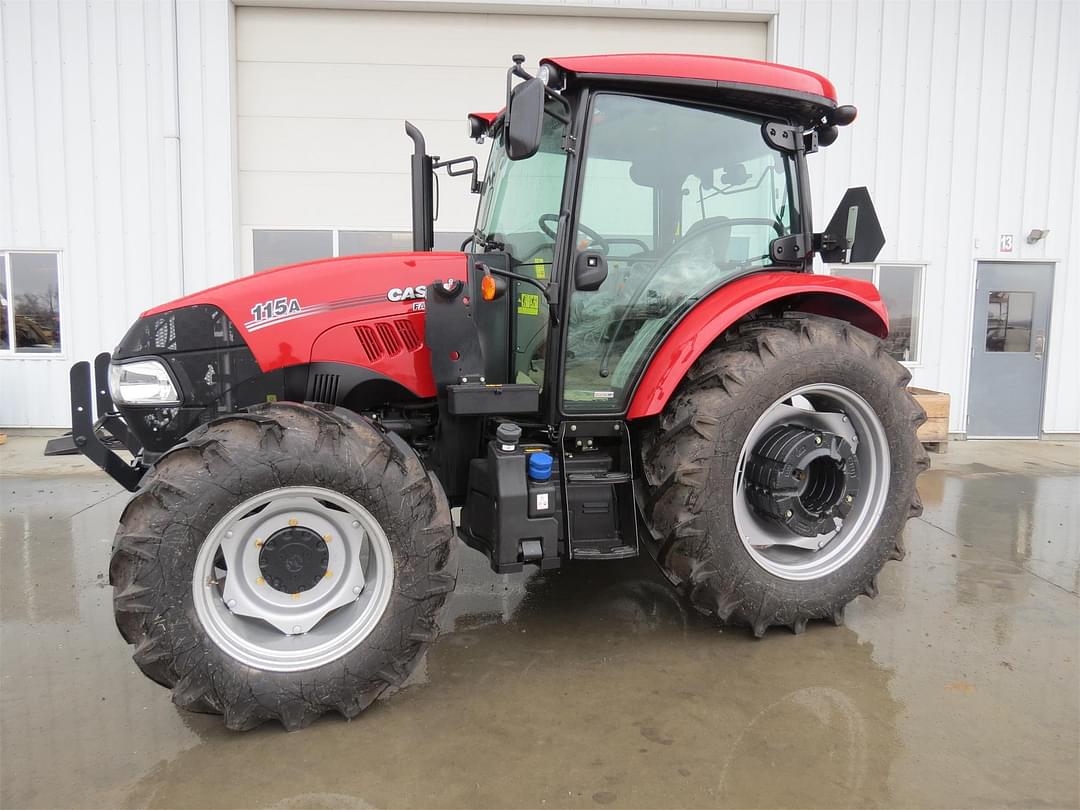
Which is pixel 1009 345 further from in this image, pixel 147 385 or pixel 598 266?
pixel 147 385

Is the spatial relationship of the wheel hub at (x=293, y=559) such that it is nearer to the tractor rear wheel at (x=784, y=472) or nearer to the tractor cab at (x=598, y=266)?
the tractor cab at (x=598, y=266)

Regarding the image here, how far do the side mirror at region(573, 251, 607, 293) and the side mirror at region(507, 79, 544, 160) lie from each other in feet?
1.72

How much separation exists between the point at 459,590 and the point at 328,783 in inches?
58.0

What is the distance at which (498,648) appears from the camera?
9.29ft

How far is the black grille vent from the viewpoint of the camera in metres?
2.73

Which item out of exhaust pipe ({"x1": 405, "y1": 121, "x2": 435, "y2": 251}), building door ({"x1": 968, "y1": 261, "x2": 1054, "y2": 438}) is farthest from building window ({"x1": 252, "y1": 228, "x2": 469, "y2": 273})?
building door ({"x1": 968, "y1": 261, "x2": 1054, "y2": 438})

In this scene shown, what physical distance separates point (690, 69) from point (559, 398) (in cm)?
139

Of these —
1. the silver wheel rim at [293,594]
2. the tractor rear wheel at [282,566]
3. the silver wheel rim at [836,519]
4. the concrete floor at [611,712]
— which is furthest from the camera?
the silver wheel rim at [836,519]

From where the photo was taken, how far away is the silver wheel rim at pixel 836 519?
117 inches

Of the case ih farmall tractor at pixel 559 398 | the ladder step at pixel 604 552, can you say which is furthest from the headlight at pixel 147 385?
the ladder step at pixel 604 552

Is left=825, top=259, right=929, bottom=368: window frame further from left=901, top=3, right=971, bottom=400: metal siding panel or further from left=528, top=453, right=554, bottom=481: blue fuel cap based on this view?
left=528, top=453, right=554, bottom=481: blue fuel cap

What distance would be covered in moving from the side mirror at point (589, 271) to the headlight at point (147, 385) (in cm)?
159

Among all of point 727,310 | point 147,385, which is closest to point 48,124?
point 147,385

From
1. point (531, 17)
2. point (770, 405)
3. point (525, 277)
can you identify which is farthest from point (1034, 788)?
point (531, 17)
